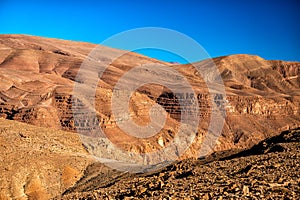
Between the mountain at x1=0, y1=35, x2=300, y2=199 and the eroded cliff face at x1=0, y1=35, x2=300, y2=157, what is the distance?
0.60ft

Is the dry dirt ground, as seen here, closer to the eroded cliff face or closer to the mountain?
the mountain

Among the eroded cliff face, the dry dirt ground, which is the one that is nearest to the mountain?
the eroded cliff face

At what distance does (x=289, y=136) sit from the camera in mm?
30578

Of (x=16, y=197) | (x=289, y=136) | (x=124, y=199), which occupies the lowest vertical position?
(x=16, y=197)

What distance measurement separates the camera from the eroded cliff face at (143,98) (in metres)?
66.3

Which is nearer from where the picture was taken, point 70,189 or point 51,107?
point 70,189

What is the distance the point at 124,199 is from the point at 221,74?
164 m

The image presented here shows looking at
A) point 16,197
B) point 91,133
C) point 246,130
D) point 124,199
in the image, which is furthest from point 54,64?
point 124,199

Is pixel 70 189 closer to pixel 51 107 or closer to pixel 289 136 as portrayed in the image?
pixel 289 136

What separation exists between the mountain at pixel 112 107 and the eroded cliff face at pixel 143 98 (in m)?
0.18

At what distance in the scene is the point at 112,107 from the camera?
73.1 meters

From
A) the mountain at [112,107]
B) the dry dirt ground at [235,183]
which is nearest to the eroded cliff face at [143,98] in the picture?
the mountain at [112,107]

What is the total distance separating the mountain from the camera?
40469 mm

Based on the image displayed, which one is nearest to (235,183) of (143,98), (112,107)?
(112,107)
